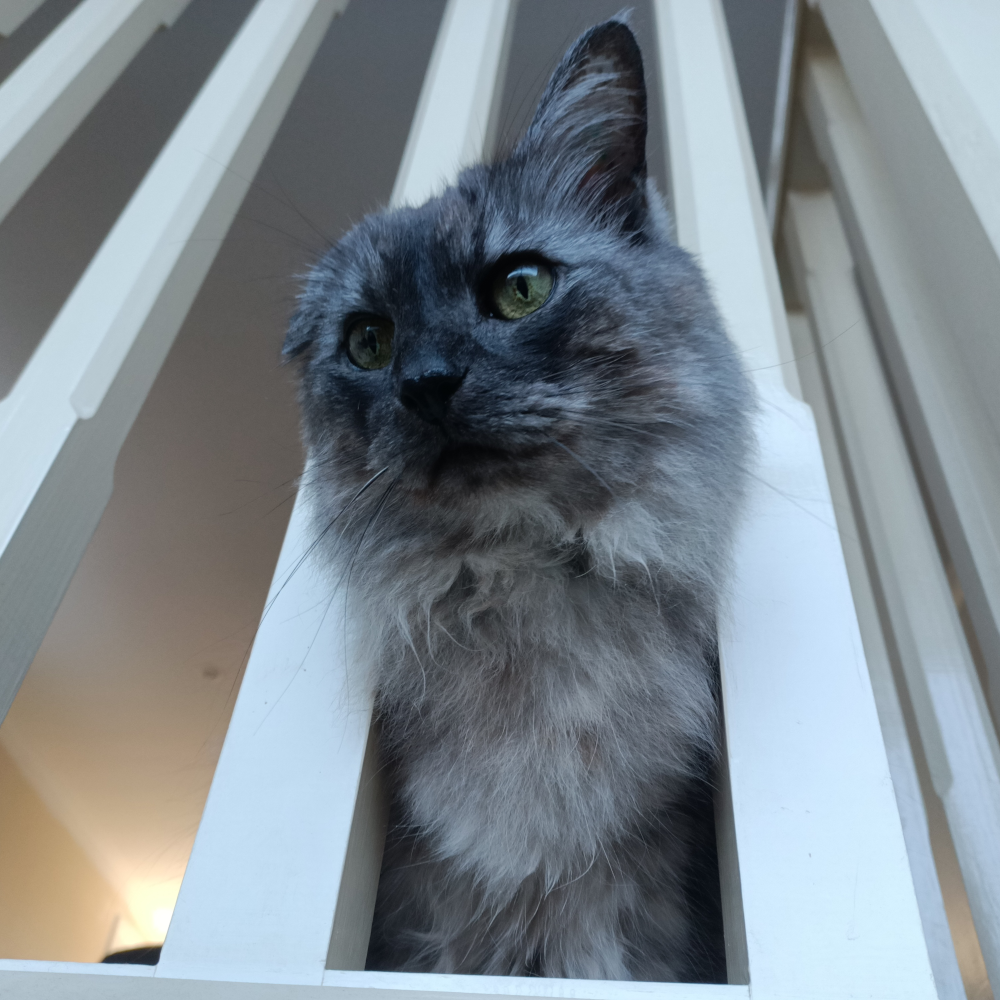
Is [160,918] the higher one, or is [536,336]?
[536,336]

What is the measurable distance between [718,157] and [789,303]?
851mm

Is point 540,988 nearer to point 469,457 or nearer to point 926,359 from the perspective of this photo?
point 469,457

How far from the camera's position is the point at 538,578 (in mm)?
713

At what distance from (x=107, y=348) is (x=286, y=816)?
1.73 feet

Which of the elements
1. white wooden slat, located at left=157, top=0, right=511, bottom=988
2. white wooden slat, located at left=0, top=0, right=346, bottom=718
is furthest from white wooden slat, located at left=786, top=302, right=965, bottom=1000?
white wooden slat, located at left=0, top=0, right=346, bottom=718

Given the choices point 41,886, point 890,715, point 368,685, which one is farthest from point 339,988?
point 41,886

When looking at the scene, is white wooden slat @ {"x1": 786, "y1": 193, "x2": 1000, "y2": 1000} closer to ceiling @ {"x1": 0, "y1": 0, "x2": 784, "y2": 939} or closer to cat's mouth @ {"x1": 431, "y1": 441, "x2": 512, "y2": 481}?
ceiling @ {"x1": 0, "y1": 0, "x2": 784, "y2": 939}

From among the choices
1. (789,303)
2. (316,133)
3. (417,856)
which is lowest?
(417,856)

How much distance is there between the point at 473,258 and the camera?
2.46 feet

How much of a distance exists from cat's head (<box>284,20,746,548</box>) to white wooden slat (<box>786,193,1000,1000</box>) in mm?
499

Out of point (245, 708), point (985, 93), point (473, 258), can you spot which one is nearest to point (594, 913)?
point (245, 708)

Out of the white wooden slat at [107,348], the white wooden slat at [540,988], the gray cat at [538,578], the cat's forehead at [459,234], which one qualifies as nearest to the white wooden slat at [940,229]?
the gray cat at [538,578]

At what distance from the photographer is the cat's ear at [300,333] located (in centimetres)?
93

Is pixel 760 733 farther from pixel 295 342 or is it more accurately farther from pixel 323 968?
pixel 295 342
